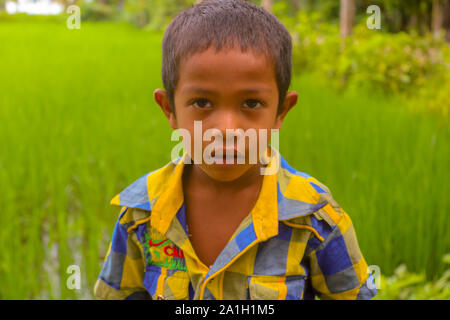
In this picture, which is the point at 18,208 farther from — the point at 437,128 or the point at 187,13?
the point at 437,128

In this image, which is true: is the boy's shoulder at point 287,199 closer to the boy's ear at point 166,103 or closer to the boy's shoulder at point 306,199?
the boy's shoulder at point 306,199

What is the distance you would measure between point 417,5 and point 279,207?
6.15m

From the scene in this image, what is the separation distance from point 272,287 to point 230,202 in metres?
0.17

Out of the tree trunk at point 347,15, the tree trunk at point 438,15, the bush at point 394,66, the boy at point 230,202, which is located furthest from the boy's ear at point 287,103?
the tree trunk at point 438,15

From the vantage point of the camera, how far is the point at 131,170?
6.16 ft

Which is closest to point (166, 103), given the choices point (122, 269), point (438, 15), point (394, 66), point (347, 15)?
point (122, 269)

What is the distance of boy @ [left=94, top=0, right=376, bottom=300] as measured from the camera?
67cm

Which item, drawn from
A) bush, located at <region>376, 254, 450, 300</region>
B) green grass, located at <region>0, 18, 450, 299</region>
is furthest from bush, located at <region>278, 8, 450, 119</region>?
bush, located at <region>376, 254, 450, 300</region>

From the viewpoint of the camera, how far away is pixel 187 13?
29.1 inches

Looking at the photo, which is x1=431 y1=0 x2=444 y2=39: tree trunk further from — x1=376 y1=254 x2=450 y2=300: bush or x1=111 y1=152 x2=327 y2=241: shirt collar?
x1=111 y1=152 x2=327 y2=241: shirt collar

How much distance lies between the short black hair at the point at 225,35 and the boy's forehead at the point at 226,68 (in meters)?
0.01

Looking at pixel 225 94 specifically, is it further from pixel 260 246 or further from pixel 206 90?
→ pixel 260 246
